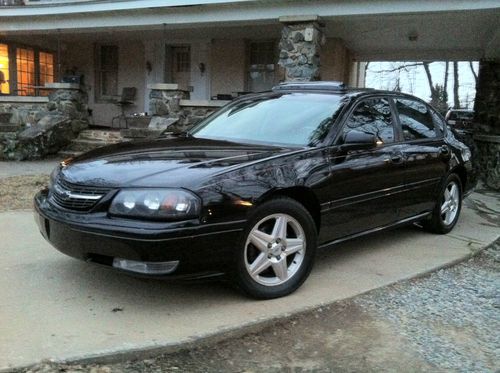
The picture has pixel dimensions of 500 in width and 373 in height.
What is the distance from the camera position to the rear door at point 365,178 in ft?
13.5

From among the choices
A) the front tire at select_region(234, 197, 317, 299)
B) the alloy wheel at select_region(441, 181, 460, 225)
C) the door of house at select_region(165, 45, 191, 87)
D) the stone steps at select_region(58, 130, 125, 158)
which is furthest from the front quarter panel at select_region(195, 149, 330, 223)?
the door of house at select_region(165, 45, 191, 87)

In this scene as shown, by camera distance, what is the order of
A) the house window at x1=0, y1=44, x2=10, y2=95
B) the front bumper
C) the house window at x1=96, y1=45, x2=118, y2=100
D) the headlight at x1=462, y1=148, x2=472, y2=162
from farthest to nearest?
1. the house window at x1=96, y1=45, x2=118, y2=100
2. the house window at x1=0, y1=44, x2=10, y2=95
3. the headlight at x1=462, y1=148, x2=472, y2=162
4. the front bumper

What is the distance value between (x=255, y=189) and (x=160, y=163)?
2.24ft

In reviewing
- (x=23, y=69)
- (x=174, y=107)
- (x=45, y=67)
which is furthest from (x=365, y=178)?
(x=45, y=67)

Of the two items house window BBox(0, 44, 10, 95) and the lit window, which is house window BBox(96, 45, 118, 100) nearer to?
the lit window

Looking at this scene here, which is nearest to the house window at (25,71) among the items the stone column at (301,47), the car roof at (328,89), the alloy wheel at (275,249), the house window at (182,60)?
the house window at (182,60)

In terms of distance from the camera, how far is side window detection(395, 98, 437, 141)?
5.18m

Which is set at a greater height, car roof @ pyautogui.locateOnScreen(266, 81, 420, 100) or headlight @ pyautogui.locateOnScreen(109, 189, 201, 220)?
car roof @ pyautogui.locateOnScreen(266, 81, 420, 100)

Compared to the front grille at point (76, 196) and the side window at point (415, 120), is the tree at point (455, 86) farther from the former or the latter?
the front grille at point (76, 196)

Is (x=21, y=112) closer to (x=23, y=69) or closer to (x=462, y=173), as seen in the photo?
(x=23, y=69)

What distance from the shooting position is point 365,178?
4379 mm

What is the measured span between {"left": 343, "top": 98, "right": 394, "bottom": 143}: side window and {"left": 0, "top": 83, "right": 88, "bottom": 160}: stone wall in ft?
27.8

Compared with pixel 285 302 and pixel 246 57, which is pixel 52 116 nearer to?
pixel 246 57

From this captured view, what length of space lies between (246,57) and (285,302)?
10.5 m
